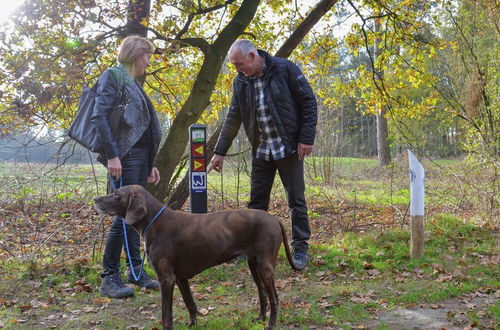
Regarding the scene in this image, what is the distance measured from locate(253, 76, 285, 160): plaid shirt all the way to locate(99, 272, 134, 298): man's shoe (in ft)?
6.82

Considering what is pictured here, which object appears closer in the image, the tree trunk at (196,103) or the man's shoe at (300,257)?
the man's shoe at (300,257)

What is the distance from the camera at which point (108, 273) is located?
194 inches

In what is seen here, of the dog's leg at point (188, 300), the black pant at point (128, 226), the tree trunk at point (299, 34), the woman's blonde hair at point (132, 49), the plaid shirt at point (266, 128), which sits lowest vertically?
the dog's leg at point (188, 300)

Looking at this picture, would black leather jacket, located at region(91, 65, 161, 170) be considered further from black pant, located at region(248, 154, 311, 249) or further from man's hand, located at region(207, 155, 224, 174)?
black pant, located at region(248, 154, 311, 249)

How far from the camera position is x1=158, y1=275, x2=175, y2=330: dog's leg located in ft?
12.1

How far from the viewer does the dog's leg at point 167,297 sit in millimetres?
3688

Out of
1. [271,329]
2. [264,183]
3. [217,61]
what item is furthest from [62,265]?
[217,61]

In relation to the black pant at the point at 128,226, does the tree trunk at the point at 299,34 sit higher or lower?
higher

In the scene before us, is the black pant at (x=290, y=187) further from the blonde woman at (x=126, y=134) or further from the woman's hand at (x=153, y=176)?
the blonde woman at (x=126, y=134)

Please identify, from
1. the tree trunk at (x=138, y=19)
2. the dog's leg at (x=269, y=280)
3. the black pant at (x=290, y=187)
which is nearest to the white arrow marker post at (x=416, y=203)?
the black pant at (x=290, y=187)

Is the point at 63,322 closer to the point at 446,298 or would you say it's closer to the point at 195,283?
the point at 195,283

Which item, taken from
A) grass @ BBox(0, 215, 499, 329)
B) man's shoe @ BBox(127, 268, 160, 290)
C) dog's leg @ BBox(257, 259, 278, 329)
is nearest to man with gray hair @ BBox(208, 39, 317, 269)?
grass @ BBox(0, 215, 499, 329)

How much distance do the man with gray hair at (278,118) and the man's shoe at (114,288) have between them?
1594mm

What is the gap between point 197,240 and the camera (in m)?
3.76
